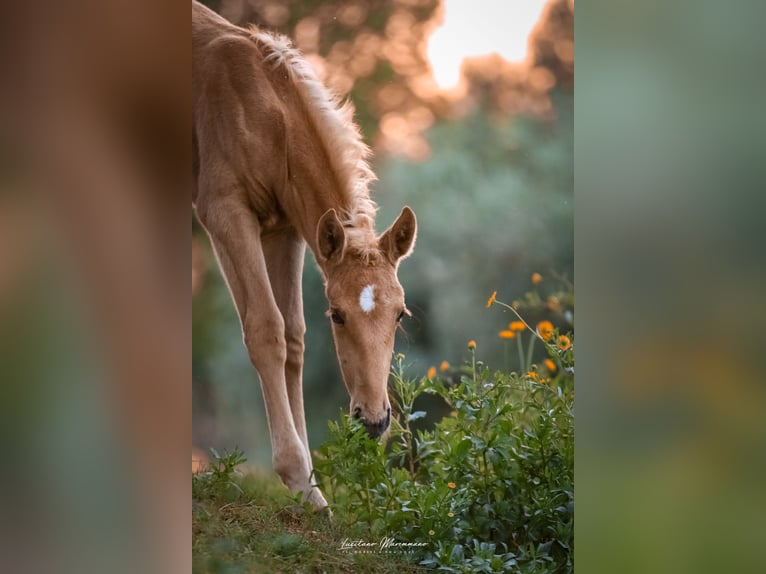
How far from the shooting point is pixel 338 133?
11.0 feet

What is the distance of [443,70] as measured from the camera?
11.5ft

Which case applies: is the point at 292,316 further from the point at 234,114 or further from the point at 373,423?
the point at 234,114

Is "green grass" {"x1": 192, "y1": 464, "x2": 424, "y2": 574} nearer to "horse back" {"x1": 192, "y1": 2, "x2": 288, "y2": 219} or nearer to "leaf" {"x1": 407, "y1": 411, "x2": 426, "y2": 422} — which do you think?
"leaf" {"x1": 407, "y1": 411, "x2": 426, "y2": 422}

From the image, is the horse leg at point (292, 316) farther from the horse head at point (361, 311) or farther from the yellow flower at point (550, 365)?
the yellow flower at point (550, 365)

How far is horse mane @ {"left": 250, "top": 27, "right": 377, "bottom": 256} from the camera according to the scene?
3.32 meters

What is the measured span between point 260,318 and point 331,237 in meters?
0.42

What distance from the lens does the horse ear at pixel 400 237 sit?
11.1 ft

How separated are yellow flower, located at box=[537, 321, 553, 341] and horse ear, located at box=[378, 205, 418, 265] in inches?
25.3
